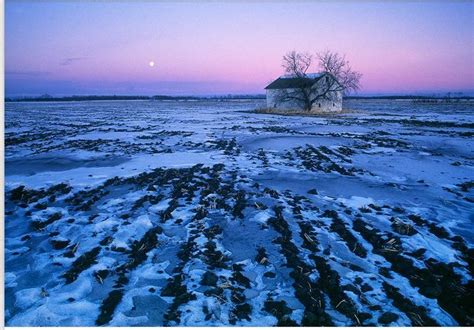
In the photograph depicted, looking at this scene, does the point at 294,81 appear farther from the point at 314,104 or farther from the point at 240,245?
the point at 240,245

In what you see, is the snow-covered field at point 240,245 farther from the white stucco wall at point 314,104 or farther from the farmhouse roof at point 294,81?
the farmhouse roof at point 294,81

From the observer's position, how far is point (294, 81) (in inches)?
1704

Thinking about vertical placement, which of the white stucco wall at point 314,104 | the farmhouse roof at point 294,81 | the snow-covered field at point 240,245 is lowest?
the snow-covered field at point 240,245

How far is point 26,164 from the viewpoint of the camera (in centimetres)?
980

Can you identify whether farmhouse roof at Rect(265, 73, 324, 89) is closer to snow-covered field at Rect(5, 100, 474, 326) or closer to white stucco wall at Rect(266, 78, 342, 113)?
white stucco wall at Rect(266, 78, 342, 113)

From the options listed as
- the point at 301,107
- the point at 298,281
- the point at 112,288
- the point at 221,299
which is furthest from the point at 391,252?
the point at 301,107

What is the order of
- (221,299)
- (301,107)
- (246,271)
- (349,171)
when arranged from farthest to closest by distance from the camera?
(301,107) → (349,171) → (246,271) → (221,299)

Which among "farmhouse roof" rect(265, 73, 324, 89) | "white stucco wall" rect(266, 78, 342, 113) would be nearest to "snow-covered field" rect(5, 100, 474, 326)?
"white stucco wall" rect(266, 78, 342, 113)

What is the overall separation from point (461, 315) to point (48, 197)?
7128mm

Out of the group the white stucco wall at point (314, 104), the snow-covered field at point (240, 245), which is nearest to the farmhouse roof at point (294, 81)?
the white stucco wall at point (314, 104)

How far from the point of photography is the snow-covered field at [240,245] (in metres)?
3.09

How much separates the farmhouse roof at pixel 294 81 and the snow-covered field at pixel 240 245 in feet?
112

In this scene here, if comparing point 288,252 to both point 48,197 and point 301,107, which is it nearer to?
point 48,197

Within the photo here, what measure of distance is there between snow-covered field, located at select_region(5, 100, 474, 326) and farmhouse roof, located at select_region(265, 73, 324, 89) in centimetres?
3420
